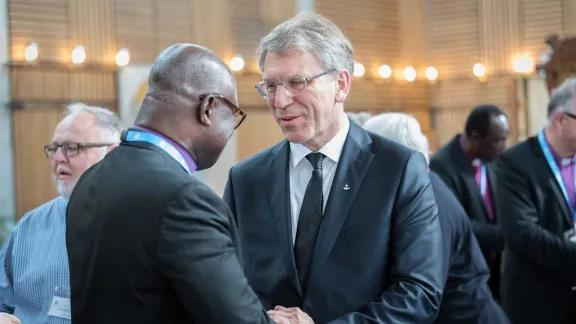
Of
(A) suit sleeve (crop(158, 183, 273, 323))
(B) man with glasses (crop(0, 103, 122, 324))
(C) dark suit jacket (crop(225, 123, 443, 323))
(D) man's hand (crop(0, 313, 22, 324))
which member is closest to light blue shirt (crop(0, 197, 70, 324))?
(B) man with glasses (crop(0, 103, 122, 324))

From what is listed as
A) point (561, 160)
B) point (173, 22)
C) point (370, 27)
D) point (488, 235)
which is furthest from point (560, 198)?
point (370, 27)

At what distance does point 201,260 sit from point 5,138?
7.80 metres

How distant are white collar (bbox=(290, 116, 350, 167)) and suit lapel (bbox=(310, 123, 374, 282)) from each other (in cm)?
2

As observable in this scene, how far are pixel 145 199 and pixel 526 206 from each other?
8.20 ft

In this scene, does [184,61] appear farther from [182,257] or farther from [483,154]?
[483,154]

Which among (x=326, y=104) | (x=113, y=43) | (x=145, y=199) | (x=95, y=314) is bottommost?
(x=95, y=314)

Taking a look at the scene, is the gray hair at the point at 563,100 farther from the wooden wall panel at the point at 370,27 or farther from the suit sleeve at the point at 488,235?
the wooden wall panel at the point at 370,27

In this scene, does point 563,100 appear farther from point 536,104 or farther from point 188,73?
point 536,104

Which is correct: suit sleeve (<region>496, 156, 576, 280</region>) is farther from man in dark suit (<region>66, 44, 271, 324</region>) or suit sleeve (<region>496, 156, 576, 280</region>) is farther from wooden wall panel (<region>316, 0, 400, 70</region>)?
wooden wall panel (<region>316, 0, 400, 70</region>)

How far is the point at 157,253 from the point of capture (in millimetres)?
1438

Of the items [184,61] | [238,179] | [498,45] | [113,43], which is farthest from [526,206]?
[498,45]

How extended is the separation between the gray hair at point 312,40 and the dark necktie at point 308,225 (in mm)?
360

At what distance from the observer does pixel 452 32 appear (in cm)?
1229

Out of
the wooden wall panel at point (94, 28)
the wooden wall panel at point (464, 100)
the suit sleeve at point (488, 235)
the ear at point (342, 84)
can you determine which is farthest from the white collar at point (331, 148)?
the wooden wall panel at point (464, 100)
